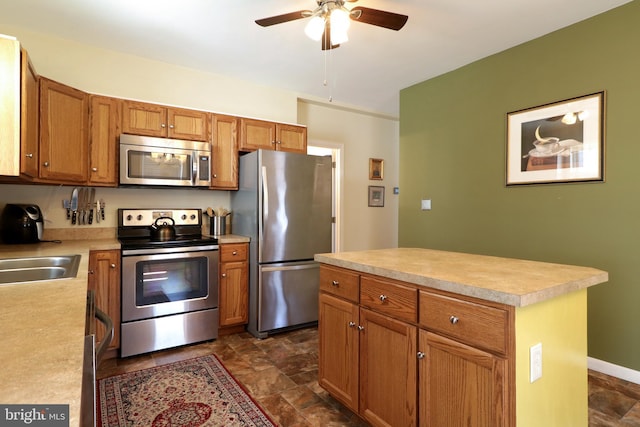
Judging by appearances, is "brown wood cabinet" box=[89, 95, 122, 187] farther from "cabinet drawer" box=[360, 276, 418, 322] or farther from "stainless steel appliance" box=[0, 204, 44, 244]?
"cabinet drawer" box=[360, 276, 418, 322]

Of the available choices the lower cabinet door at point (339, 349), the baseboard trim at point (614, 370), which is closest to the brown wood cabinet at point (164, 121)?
the lower cabinet door at point (339, 349)

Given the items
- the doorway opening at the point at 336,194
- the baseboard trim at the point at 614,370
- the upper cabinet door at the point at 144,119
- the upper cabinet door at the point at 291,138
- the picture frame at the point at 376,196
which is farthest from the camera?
the picture frame at the point at 376,196

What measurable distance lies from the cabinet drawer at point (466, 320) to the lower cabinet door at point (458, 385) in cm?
4

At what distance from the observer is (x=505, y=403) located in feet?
3.89

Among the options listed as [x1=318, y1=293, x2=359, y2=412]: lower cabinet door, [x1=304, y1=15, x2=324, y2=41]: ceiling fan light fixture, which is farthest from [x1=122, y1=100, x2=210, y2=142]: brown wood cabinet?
[x1=318, y1=293, x2=359, y2=412]: lower cabinet door

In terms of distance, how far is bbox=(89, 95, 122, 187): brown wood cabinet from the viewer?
2836mm

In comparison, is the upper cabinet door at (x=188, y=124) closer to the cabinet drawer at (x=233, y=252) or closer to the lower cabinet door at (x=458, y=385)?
the cabinet drawer at (x=233, y=252)

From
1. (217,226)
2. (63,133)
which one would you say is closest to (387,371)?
(217,226)

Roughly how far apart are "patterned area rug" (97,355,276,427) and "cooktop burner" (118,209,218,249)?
3.17 ft

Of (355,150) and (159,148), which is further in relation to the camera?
(355,150)

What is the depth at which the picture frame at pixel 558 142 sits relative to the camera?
8.29ft

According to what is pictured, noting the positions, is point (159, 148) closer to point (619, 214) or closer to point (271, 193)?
point (271, 193)

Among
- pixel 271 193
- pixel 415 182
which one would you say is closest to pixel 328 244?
pixel 271 193

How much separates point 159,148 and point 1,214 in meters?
1.27
